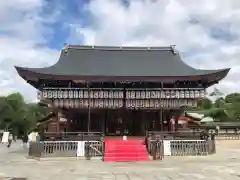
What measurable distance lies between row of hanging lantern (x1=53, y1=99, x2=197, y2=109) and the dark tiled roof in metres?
2.17

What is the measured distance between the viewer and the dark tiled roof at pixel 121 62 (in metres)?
31.9

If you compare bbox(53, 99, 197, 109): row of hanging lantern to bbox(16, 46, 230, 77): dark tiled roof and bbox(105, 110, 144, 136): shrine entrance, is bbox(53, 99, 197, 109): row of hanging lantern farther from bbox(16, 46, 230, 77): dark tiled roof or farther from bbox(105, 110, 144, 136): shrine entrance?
bbox(16, 46, 230, 77): dark tiled roof

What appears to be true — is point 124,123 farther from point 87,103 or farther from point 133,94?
point 87,103

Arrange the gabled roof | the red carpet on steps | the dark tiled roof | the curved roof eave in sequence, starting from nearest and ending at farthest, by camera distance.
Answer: the red carpet on steps → the curved roof eave → the gabled roof → the dark tiled roof

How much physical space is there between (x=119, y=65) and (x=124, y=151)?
10924mm

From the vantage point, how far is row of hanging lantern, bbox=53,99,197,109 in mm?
29719

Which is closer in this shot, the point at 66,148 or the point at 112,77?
the point at 66,148

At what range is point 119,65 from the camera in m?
34.4

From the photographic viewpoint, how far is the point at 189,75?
2920cm

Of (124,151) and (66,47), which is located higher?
(66,47)

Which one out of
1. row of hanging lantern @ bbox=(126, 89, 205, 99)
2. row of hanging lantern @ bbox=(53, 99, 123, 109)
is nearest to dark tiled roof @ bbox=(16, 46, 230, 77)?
row of hanging lantern @ bbox=(126, 89, 205, 99)

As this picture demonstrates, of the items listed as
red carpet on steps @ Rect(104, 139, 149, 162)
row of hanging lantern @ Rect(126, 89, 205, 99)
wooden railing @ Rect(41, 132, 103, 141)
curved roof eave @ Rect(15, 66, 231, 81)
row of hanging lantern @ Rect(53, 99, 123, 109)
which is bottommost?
red carpet on steps @ Rect(104, 139, 149, 162)

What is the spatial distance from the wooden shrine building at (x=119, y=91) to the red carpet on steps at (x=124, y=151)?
143 inches

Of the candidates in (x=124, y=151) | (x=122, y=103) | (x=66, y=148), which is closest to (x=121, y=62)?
(x=122, y=103)
